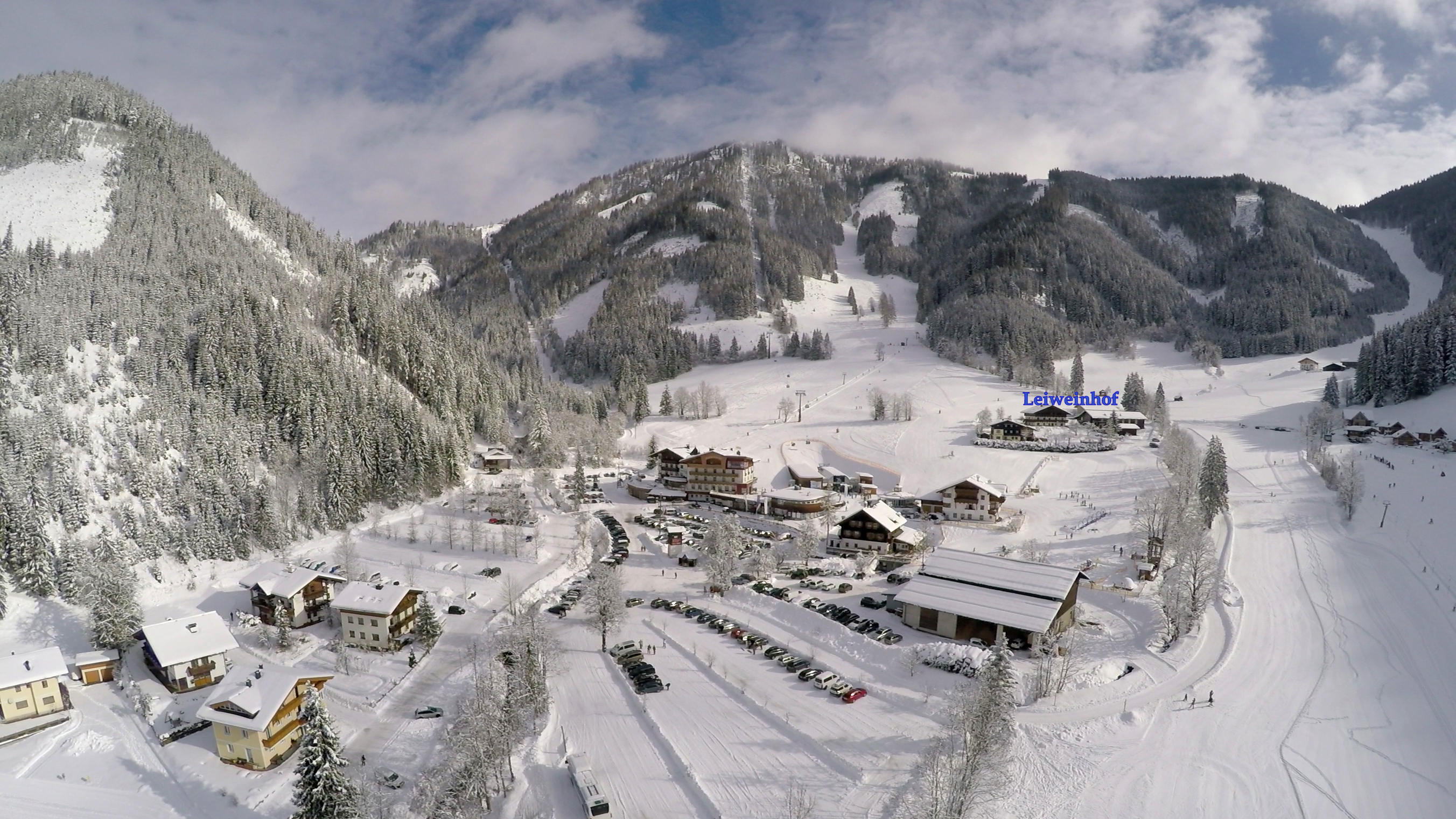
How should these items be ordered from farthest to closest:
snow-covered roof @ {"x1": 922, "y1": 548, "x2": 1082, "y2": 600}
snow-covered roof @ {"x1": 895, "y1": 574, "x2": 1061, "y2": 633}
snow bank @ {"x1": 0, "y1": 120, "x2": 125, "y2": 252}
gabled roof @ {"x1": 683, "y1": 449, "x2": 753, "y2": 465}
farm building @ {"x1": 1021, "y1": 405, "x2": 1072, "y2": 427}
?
farm building @ {"x1": 1021, "y1": 405, "x2": 1072, "y2": 427}
gabled roof @ {"x1": 683, "y1": 449, "x2": 753, "y2": 465}
snow bank @ {"x1": 0, "y1": 120, "x2": 125, "y2": 252}
snow-covered roof @ {"x1": 922, "y1": 548, "x2": 1082, "y2": 600}
snow-covered roof @ {"x1": 895, "y1": 574, "x2": 1061, "y2": 633}

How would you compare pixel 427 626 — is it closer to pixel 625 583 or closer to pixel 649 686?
pixel 625 583

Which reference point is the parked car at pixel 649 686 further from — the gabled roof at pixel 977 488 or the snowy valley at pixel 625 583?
the gabled roof at pixel 977 488

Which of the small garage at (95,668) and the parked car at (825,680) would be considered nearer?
the parked car at (825,680)

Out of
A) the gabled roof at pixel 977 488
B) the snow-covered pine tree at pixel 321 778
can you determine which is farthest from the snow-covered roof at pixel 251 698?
the gabled roof at pixel 977 488

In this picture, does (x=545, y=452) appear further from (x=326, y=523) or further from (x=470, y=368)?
(x=326, y=523)

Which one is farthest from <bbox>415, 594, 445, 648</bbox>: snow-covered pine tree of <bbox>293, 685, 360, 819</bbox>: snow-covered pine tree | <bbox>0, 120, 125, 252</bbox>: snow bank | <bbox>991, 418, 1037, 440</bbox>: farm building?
<bbox>991, 418, 1037, 440</bbox>: farm building

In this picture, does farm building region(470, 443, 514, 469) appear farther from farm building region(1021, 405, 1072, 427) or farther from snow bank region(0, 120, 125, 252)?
farm building region(1021, 405, 1072, 427)
